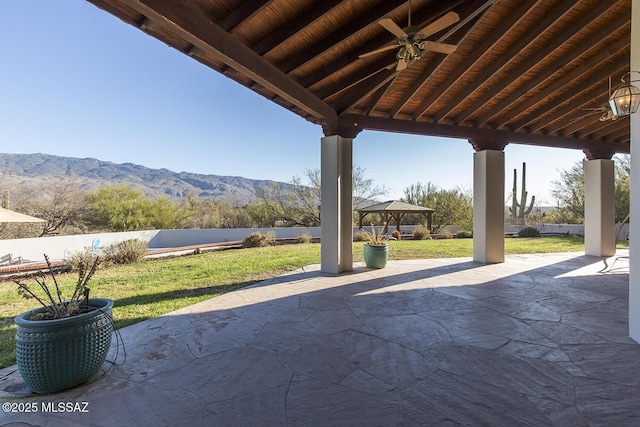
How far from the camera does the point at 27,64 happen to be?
16.7 m

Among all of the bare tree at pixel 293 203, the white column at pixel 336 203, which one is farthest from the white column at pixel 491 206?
the bare tree at pixel 293 203

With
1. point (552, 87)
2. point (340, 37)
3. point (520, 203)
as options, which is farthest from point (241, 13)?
point (520, 203)

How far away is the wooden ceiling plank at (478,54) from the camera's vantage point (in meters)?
3.94

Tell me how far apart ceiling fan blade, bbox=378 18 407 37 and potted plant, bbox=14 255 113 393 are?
11.8ft

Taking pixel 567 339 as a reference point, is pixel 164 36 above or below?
above

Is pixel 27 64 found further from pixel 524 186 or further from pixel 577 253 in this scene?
pixel 524 186

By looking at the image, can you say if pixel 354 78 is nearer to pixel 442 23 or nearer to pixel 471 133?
pixel 442 23

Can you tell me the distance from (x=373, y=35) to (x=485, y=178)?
4.73m

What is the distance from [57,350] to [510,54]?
660cm

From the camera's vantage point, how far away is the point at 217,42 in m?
3.42

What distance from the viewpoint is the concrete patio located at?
75.0 inches

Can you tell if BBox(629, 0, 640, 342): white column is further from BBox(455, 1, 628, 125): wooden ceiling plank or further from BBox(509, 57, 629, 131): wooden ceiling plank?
BBox(509, 57, 629, 131): wooden ceiling plank

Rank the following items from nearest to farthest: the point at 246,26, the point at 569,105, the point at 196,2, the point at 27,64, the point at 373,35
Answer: the point at 196,2, the point at 246,26, the point at 373,35, the point at 569,105, the point at 27,64

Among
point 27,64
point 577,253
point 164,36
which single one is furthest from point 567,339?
point 27,64
